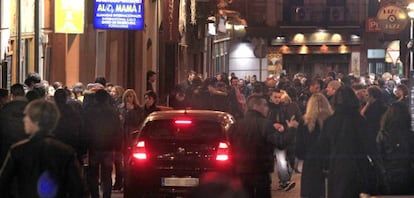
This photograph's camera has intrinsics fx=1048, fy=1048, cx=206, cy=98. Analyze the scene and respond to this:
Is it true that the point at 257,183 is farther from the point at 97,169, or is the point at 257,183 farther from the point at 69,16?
the point at 69,16

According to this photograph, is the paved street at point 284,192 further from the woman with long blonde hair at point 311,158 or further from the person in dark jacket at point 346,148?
the person in dark jacket at point 346,148

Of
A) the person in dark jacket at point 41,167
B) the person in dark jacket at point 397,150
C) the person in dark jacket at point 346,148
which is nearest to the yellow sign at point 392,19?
the person in dark jacket at point 397,150

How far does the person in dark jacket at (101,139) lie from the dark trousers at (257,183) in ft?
7.98

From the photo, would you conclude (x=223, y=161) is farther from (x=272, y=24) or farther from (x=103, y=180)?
(x=272, y=24)

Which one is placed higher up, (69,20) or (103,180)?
(69,20)

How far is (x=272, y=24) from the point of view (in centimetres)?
6506

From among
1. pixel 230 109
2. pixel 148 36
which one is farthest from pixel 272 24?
pixel 230 109

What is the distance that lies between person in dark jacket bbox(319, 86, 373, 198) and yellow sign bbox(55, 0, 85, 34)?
436 inches

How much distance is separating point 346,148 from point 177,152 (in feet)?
11.4

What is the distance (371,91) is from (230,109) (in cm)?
601

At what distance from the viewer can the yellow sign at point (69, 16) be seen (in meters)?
22.6

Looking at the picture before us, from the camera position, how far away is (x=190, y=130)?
15039mm

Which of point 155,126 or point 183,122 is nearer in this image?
point 183,122

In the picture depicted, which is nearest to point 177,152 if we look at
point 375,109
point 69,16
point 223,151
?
point 223,151
